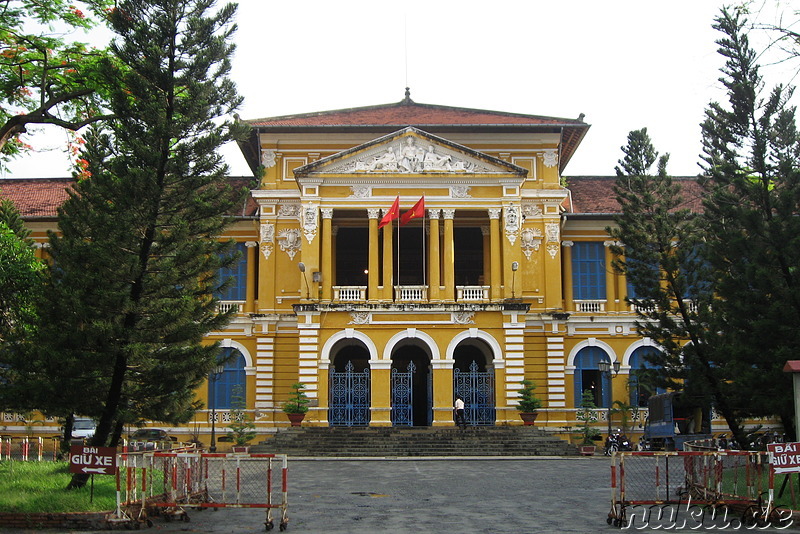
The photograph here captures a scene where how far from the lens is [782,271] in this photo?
2000cm

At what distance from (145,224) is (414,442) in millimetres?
16018

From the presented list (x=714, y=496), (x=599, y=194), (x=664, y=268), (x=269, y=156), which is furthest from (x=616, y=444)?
(x=269, y=156)

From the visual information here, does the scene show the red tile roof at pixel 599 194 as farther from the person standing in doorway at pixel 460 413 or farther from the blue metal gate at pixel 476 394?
the person standing in doorway at pixel 460 413

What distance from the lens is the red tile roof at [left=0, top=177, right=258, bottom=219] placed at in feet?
121

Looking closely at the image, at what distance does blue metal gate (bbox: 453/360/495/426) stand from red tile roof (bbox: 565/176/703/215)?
842cm

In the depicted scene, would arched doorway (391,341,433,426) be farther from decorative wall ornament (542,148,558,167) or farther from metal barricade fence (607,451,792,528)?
metal barricade fence (607,451,792,528)

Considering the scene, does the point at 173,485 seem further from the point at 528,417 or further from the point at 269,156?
the point at 269,156

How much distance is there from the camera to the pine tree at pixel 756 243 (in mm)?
19359

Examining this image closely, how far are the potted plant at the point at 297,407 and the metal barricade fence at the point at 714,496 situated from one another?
17099 millimetres

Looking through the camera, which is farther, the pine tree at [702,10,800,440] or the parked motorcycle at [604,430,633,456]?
the parked motorcycle at [604,430,633,456]

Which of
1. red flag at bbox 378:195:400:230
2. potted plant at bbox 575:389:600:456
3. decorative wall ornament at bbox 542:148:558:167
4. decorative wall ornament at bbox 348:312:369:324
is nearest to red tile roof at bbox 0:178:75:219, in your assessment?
decorative wall ornament at bbox 348:312:369:324

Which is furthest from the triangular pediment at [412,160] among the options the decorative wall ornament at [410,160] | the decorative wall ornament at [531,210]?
the decorative wall ornament at [531,210]

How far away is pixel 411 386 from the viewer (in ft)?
106

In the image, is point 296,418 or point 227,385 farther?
point 227,385
